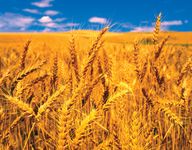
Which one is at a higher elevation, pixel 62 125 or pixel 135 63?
pixel 135 63

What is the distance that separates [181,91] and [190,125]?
0.36m

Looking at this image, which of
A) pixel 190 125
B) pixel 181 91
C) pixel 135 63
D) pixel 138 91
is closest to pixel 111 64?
pixel 135 63

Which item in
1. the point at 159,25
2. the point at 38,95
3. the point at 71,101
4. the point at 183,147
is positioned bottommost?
the point at 183,147

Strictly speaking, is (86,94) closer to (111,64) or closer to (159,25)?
(111,64)

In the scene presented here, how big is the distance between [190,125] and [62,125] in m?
1.36

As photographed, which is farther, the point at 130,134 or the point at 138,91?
the point at 138,91

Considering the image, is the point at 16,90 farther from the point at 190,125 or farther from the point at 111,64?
the point at 190,125

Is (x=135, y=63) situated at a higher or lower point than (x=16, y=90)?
higher

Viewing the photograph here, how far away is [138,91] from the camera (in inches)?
96.6

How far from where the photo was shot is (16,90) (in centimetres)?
Answer: 186

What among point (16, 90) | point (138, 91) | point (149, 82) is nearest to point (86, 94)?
point (16, 90)

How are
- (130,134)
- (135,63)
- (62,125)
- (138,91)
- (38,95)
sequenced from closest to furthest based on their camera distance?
(62,125), (130,134), (135,63), (138,91), (38,95)

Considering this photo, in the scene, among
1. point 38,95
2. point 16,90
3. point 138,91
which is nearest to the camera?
point 16,90

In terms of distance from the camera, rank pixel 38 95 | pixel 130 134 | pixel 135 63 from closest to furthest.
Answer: pixel 130 134 < pixel 135 63 < pixel 38 95
